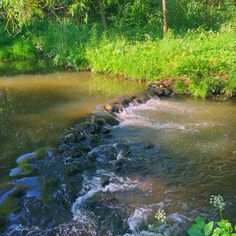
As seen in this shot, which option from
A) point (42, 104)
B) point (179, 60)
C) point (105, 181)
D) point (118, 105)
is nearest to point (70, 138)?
point (105, 181)

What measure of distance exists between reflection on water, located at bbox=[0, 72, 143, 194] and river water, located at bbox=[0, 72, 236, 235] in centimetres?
2

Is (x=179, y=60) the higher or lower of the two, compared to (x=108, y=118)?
higher

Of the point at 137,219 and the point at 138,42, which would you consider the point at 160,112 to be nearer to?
the point at 138,42

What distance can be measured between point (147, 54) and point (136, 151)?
6.72 m

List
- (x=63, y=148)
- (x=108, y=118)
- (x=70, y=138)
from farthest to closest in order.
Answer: (x=108, y=118) → (x=70, y=138) → (x=63, y=148)

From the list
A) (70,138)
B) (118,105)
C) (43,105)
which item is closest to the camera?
(70,138)

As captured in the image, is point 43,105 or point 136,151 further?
point 43,105

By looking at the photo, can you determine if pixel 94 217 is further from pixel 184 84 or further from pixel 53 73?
pixel 53 73

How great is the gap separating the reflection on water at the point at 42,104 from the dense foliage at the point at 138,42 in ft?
3.14

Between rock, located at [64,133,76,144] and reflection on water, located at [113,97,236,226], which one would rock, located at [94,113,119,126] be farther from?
rock, located at [64,133,76,144]

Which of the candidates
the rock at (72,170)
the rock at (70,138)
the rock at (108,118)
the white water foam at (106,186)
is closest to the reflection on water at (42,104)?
the rock at (70,138)

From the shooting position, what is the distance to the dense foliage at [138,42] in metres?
12.4

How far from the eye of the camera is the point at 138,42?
51.1 feet

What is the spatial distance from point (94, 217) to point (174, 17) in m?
16.8
